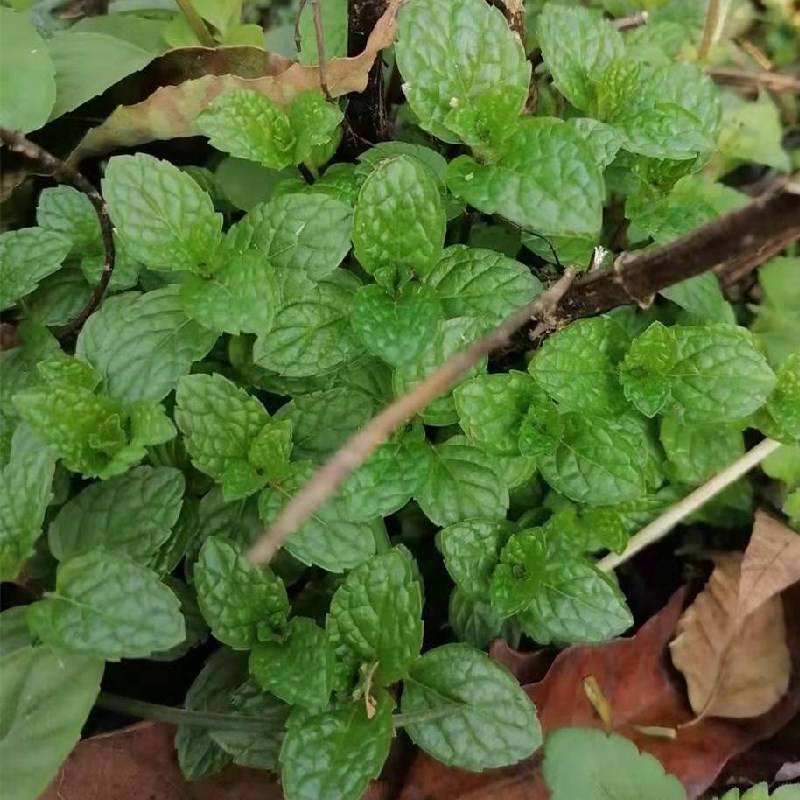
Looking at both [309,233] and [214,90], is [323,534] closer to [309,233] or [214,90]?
[309,233]

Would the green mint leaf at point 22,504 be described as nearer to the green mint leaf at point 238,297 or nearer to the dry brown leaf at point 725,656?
the green mint leaf at point 238,297

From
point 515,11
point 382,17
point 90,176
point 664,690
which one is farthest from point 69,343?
point 664,690

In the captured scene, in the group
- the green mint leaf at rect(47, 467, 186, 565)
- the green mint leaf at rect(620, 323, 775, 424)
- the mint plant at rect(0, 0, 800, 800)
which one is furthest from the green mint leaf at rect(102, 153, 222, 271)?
the green mint leaf at rect(620, 323, 775, 424)

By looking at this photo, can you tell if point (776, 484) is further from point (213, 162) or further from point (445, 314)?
point (213, 162)

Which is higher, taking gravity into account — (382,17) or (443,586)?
(382,17)

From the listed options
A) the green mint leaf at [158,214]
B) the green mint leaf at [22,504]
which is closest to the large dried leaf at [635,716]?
the green mint leaf at [22,504]

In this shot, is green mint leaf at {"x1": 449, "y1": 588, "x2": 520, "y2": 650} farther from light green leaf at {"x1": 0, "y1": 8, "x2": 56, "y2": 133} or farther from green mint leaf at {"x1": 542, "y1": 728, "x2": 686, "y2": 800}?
light green leaf at {"x1": 0, "y1": 8, "x2": 56, "y2": 133}
